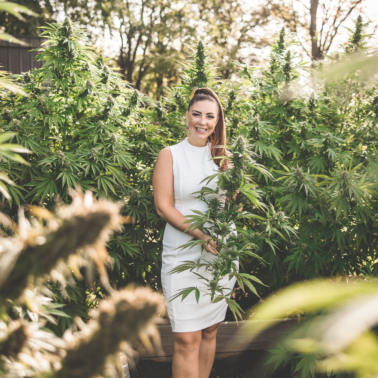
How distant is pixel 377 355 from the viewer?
1.01 ft

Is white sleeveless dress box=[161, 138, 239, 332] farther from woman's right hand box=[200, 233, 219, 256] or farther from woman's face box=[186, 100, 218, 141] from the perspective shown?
woman's right hand box=[200, 233, 219, 256]

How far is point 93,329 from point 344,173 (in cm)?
229

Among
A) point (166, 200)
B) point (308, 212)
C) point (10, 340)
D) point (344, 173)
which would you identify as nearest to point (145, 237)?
point (166, 200)

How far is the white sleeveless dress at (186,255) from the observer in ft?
7.79

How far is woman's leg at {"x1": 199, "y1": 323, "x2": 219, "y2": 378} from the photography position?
Result: 8.48 ft

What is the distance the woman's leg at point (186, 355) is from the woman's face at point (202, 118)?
1473 mm

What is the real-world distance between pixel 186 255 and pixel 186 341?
0.60m

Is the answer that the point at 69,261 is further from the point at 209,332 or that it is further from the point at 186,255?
the point at 209,332

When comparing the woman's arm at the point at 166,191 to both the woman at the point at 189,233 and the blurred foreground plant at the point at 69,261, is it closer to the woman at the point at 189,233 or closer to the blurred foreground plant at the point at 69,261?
the woman at the point at 189,233

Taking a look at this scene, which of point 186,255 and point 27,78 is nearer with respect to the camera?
point 186,255

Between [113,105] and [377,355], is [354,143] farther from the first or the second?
[377,355]

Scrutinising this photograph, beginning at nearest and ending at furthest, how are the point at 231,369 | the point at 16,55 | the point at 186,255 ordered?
the point at 186,255, the point at 231,369, the point at 16,55

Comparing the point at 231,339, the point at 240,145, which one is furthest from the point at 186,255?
the point at 231,339

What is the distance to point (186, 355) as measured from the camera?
2.37 metres
